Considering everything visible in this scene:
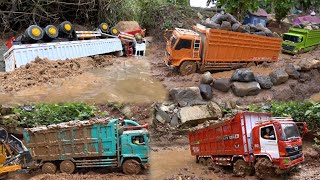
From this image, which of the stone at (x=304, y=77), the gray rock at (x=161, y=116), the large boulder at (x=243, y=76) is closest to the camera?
the gray rock at (x=161, y=116)

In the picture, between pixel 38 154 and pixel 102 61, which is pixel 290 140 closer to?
pixel 38 154

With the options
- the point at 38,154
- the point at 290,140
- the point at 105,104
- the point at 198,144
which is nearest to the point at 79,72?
the point at 105,104

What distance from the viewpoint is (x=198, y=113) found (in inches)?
455

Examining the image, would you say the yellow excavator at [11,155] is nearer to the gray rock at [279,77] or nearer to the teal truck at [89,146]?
the teal truck at [89,146]

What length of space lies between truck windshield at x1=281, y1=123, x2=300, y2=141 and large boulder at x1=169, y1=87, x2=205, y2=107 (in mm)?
4170

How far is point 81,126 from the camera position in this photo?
8297 millimetres

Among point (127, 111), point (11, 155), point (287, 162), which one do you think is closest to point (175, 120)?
point (127, 111)

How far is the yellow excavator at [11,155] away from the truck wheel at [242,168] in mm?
5019

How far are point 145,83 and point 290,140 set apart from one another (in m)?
5.39

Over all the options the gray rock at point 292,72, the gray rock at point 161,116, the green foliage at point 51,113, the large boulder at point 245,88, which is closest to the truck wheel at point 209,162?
the gray rock at point 161,116

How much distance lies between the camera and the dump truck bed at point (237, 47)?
1295 cm

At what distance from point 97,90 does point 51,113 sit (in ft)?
4.95

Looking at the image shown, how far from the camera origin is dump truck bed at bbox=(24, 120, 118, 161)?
8.24m

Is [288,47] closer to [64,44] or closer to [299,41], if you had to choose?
[299,41]
